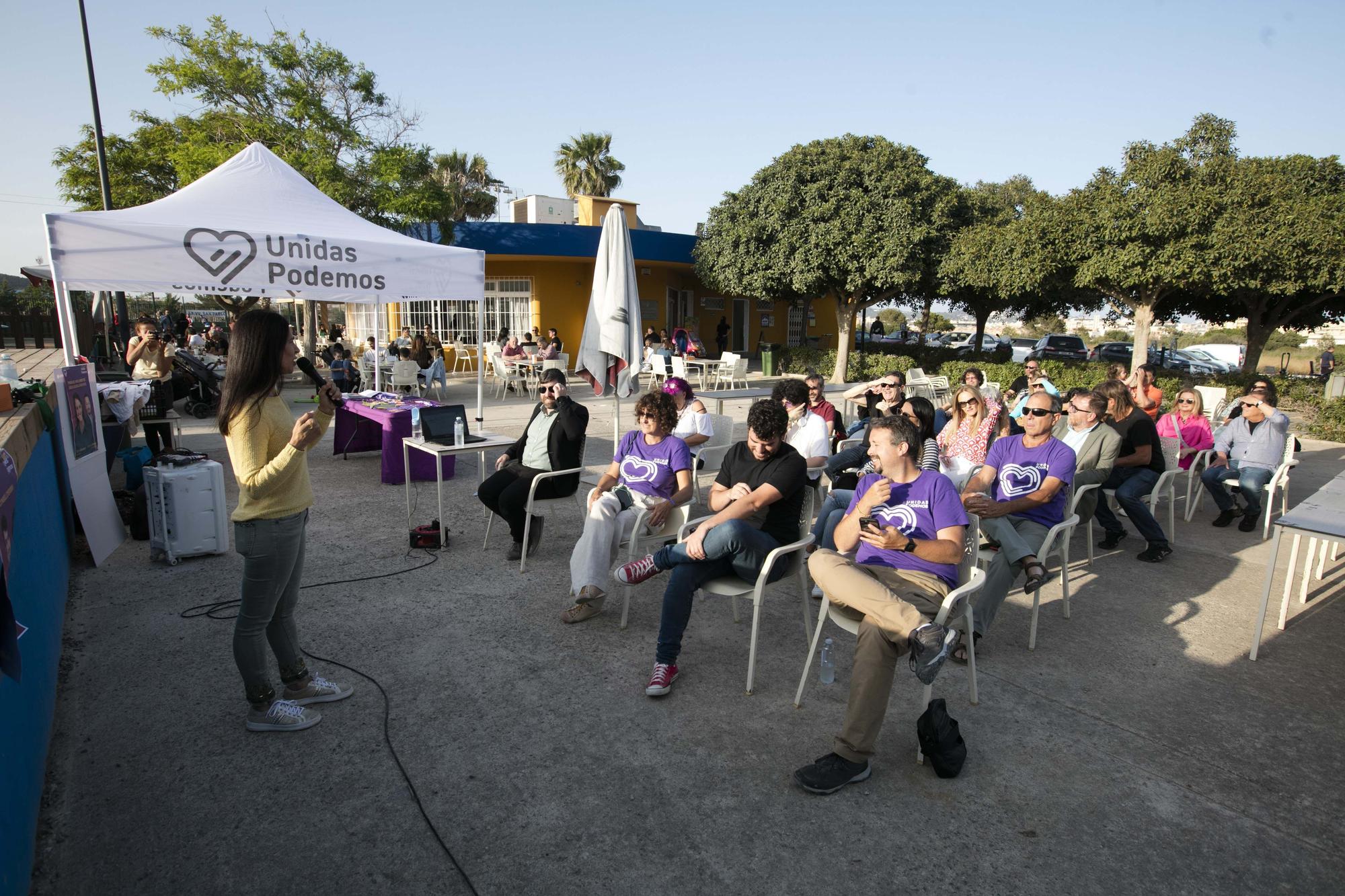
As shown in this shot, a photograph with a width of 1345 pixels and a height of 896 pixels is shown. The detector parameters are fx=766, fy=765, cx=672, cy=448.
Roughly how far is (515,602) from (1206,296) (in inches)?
668

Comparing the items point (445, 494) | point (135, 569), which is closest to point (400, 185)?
point (445, 494)

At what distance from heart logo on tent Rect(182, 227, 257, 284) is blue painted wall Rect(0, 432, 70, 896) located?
2594 mm

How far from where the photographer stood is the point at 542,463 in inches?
204

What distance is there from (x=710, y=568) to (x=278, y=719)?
1860mm

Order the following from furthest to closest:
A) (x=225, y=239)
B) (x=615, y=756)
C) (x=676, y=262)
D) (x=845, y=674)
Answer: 1. (x=676, y=262)
2. (x=225, y=239)
3. (x=845, y=674)
4. (x=615, y=756)

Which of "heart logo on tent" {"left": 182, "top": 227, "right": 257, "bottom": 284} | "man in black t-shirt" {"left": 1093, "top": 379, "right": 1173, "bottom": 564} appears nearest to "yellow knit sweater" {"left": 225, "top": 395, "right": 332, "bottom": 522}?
"heart logo on tent" {"left": 182, "top": 227, "right": 257, "bottom": 284}

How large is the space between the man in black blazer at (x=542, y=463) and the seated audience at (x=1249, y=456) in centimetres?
524

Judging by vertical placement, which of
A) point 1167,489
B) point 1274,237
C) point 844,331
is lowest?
point 1167,489

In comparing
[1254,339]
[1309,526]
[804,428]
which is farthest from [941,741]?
[1254,339]

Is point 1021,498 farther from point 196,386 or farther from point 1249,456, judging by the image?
point 196,386

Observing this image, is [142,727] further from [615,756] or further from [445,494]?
[445,494]

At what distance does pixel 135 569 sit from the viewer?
4.78 metres

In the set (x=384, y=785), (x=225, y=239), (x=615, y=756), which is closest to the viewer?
(x=384, y=785)

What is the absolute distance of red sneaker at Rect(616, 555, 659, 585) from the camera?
3.74 meters
